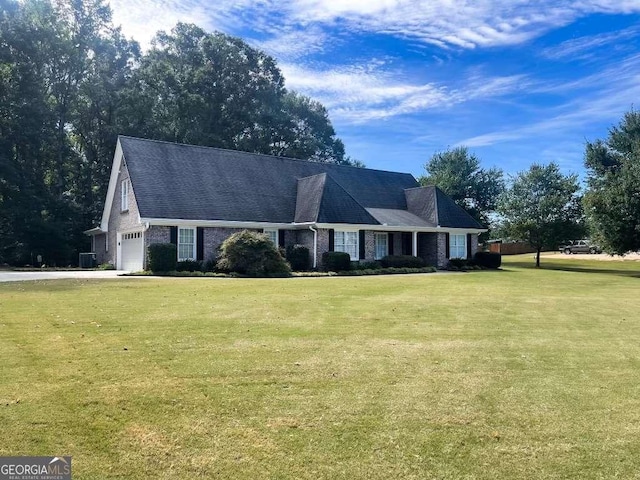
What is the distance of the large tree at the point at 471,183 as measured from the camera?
154ft

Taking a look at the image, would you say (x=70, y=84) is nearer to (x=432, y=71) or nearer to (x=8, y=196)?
(x=8, y=196)

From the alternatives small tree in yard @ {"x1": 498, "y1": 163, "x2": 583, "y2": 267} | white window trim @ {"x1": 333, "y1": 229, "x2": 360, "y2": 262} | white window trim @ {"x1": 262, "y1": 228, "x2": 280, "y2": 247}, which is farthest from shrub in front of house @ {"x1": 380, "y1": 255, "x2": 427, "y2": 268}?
small tree in yard @ {"x1": 498, "y1": 163, "x2": 583, "y2": 267}

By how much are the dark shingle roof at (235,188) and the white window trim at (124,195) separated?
5.69ft

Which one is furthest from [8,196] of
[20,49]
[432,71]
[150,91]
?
[432,71]

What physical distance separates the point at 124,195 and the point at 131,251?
3.29 m

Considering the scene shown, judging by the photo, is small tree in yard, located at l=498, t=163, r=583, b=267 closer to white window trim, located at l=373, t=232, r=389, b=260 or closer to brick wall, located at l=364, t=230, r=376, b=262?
white window trim, located at l=373, t=232, r=389, b=260

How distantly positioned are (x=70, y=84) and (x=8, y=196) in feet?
33.6

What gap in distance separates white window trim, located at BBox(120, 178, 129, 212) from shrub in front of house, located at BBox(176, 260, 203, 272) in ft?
18.9

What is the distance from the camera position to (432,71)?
2191cm

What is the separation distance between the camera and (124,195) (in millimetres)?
28406

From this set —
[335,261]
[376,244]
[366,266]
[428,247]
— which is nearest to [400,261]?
[366,266]

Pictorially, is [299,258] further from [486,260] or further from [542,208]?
[542,208]

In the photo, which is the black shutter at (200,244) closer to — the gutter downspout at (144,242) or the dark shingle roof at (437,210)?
the gutter downspout at (144,242)

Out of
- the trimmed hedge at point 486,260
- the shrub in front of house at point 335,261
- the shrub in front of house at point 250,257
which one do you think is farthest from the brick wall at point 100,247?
the trimmed hedge at point 486,260
